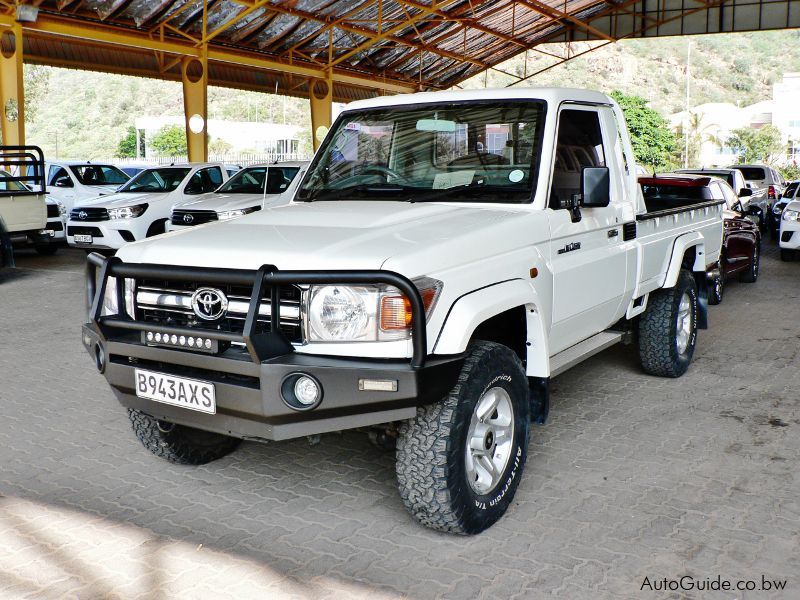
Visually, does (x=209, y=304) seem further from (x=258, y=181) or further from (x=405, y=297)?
(x=258, y=181)

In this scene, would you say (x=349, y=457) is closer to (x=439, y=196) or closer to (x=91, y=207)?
(x=439, y=196)

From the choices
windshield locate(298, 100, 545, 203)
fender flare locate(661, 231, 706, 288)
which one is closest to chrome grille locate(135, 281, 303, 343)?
windshield locate(298, 100, 545, 203)

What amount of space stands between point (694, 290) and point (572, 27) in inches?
1124

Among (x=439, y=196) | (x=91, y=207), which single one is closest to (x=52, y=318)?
(x=91, y=207)

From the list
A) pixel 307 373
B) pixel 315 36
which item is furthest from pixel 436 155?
pixel 315 36

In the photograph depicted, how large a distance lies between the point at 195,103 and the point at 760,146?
50367 mm

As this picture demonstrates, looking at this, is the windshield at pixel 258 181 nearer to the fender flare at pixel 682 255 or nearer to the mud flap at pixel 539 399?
the fender flare at pixel 682 255

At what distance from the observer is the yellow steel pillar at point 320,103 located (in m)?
27.8

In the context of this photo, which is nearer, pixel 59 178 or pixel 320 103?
pixel 59 178

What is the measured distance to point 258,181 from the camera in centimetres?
1437

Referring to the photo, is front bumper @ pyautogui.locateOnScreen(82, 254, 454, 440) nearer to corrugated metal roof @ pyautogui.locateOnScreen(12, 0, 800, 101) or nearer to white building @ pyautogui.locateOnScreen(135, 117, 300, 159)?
corrugated metal roof @ pyautogui.locateOnScreen(12, 0, 800, 101)

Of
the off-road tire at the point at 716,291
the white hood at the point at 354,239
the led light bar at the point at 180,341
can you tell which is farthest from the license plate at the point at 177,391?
the off-road tire at the point at 716,291

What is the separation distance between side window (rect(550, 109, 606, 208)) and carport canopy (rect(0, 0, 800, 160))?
627 inches

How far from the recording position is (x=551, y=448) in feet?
16.0
